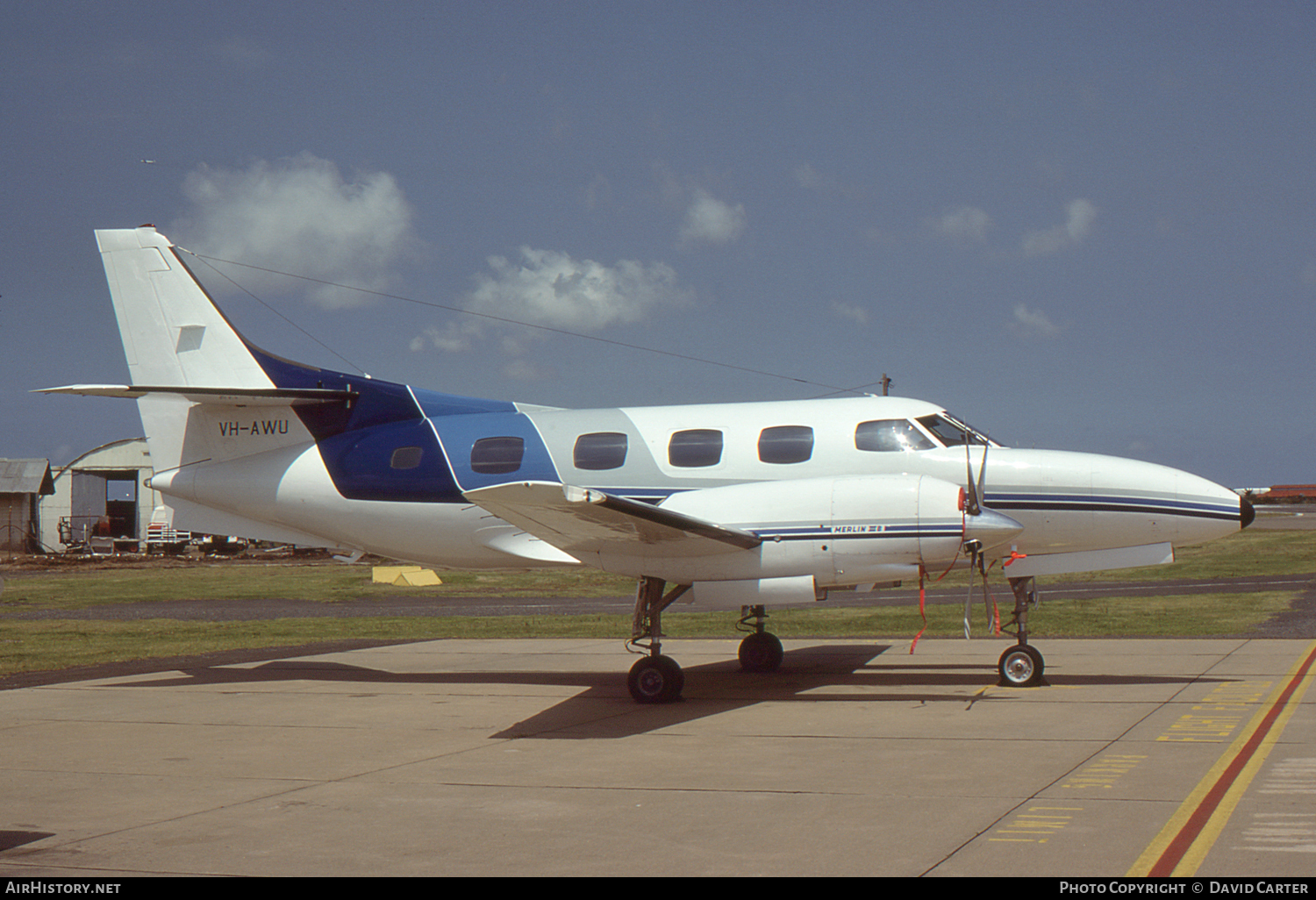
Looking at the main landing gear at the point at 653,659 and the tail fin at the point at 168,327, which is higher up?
the tail fin at the point at 168,327

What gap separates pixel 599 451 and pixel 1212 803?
828 cm

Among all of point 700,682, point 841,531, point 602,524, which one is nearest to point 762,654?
point 700,682

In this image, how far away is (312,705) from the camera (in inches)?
512

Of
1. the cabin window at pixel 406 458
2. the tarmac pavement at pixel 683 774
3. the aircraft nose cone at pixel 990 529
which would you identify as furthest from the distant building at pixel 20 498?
the aircraft nose cone at pixel 990 529

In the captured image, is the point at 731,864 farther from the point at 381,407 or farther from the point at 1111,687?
the point at 381,407

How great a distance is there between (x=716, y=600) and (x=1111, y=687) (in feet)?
15.0

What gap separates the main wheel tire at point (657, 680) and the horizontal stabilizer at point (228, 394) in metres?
5.55

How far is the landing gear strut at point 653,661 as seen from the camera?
12430 mm

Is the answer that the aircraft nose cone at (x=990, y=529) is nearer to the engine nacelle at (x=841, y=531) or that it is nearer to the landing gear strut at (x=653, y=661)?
the engine nacelle at (x=841, y=531)

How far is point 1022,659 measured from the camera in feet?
42.4

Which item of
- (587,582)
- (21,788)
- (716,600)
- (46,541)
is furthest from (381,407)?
(46,541)

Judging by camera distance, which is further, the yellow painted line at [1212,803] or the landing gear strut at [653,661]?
the landing gear strut at [653,661]

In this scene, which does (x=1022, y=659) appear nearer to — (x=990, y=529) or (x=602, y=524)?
(x=990, y=529)

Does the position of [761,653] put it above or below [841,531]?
below
